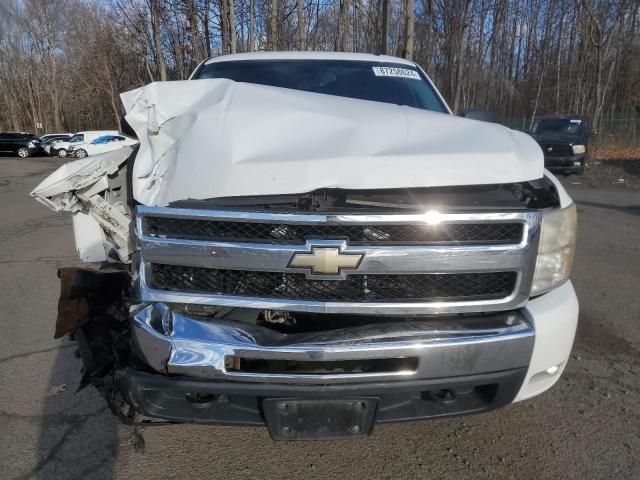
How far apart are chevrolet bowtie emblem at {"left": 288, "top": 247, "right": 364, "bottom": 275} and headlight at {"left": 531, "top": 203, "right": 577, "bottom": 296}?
781 millimetres

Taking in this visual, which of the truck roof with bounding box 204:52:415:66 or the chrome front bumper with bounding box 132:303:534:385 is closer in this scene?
the chrome front bumper with bounding box 132:303:534:385

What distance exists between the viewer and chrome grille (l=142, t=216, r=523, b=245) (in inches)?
78.4

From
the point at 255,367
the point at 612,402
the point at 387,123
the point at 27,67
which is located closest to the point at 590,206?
the point at 612,402

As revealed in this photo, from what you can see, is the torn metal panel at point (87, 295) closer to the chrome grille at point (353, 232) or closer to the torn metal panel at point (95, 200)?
the torn metal panel at point (95, 200)

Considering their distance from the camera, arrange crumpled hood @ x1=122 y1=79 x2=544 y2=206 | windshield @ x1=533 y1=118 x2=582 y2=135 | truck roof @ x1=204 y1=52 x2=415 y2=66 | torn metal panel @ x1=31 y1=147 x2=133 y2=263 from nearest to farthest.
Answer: crumpled hood @ x1=122 y1=79 x2=544 y2=206 → torn metal panel @ x1=31 y1=147 x2=133 y2=263 → truck roof @ x1=204 y1=52 x2=415 y2=66 → windshield @ x1=533 y1=118 x2=582 y2=135

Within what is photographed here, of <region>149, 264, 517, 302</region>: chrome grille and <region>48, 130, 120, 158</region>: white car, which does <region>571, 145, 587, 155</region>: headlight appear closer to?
<region>149, 264, 517, 302</region>: chrome grille

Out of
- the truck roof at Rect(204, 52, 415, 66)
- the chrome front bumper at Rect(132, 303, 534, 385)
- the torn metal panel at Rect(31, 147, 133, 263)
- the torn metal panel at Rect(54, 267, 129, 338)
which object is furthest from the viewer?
the truck roof at Rect(204, 52, 415, 66)

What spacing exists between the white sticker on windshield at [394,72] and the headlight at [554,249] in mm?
2213

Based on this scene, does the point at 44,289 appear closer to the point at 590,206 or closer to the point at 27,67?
the point at 590,206

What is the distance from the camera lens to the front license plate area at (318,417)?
1.94 metres

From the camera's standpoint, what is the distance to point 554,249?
2137mm

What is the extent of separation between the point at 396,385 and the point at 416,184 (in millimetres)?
792

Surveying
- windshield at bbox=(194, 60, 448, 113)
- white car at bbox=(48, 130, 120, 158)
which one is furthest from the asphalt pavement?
white car at bbox=(48, 130, 120, 158)

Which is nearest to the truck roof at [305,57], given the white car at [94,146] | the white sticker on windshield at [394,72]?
the white sticker on windshield at [394,72]
